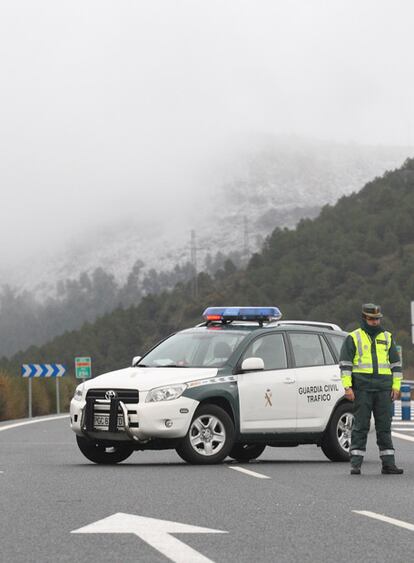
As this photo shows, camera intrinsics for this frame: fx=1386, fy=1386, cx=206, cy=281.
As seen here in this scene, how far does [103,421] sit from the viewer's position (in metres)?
15.9

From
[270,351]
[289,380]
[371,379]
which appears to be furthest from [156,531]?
[270,351]

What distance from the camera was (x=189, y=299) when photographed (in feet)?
552

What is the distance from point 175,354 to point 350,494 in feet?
17.7

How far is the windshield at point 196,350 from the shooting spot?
16891 mm

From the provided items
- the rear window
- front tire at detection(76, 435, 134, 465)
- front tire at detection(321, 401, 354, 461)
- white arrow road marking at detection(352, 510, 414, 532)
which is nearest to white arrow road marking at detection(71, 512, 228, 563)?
white arrow road marking at detection(352, 510, 414, 532)

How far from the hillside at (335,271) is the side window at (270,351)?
8958 cm

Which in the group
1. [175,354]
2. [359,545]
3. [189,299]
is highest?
[189,299]

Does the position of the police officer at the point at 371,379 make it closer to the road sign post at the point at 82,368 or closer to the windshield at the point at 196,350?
the windshield at the point at 196,350

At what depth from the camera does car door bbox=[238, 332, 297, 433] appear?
16609 millimetres

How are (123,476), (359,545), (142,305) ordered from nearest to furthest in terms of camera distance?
(359,545) → (123,476) → (142,305)

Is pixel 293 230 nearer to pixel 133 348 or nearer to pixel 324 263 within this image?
pixel 324 263

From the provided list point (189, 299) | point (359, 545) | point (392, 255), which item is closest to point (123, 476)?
point (359, 545)

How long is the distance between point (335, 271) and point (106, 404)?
118 m

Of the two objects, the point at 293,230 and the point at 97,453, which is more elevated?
the point at 293,230
